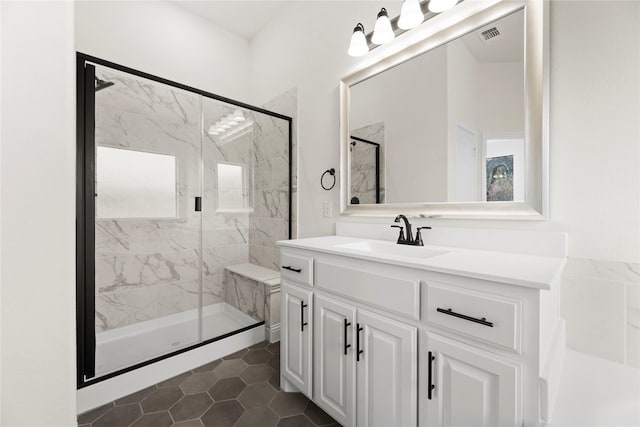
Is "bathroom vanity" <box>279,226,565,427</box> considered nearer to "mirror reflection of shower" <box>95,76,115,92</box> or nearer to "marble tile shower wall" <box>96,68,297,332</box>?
"marble tile shower wall" <box>96,68,297,332</box>

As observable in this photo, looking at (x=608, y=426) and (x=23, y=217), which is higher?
(x=23, y=217)

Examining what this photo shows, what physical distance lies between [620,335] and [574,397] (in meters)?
0.33

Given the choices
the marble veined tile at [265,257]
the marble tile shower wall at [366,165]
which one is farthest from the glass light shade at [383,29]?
the marble veined tile at [265,257]

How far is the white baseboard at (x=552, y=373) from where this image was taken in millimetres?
782

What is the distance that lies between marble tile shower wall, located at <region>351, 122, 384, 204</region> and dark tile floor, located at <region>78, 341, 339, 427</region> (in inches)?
50.0

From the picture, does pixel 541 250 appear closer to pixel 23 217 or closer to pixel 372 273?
pixel 372 273

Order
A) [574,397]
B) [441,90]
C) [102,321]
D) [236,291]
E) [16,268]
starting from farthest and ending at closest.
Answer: [236,291] < [102,321] < [441,90] < [574,397] < [16,268]

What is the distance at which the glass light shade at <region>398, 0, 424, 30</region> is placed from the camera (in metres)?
1.46

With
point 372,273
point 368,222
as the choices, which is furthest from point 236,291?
point 372,273

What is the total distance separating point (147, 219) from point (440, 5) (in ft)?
8.22

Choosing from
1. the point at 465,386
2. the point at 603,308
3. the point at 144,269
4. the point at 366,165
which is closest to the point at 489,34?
the point at 366,165

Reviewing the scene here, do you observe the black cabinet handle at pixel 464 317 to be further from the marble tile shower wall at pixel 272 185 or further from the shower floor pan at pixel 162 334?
the shower floor pan at pixel 162 334

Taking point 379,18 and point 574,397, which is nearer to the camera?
point 574,397

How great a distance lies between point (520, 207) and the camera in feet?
4.03
